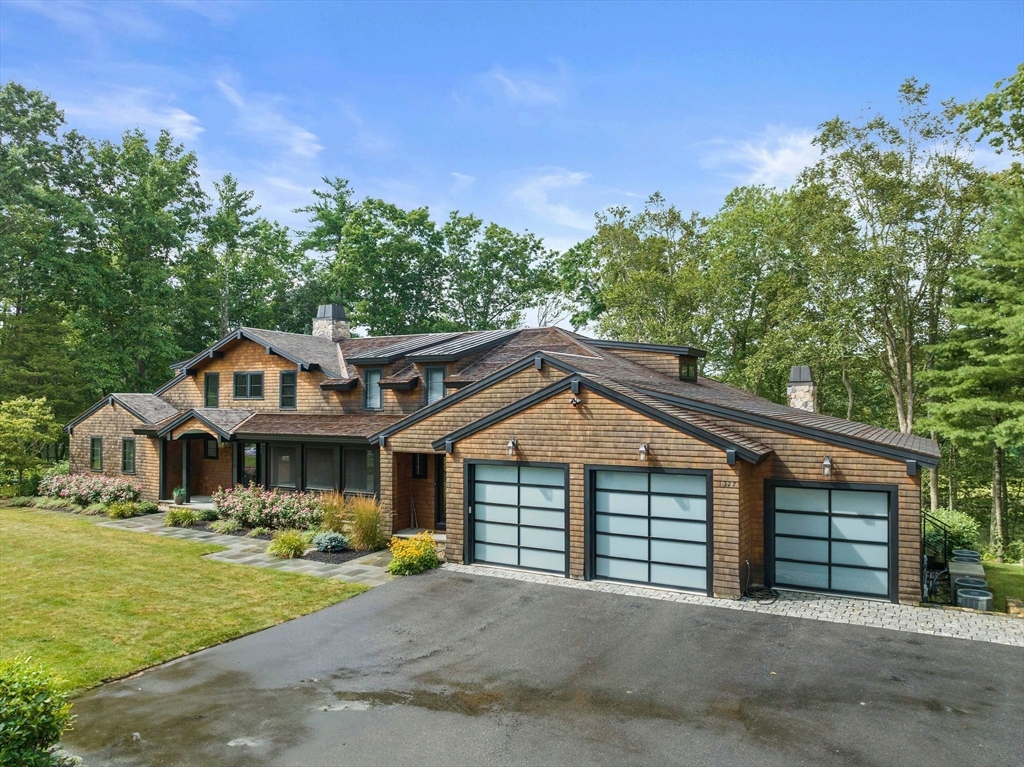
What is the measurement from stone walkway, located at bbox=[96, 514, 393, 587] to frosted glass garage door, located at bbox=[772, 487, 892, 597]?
29.4ft

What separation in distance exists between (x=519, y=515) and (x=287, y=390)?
13708 millimetres

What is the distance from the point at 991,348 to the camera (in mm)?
23641

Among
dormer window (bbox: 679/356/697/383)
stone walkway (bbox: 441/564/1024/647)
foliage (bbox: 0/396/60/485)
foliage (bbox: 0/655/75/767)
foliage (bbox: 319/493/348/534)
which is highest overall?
dormer window (bbox: 679/356/697/383)

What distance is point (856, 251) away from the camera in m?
27.4

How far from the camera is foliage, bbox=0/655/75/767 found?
5.81 metres

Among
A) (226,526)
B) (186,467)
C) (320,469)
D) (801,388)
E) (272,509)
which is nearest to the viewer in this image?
(272,509)

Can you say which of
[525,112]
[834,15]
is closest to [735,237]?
[525,112]

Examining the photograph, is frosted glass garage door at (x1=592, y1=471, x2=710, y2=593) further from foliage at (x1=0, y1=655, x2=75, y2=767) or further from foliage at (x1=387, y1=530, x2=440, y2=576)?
foliage at (x1=0, y1=655, x2=75, y2=767)

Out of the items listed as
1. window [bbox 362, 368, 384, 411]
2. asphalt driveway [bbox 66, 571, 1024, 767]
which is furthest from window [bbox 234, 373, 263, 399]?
asphalt driveway [bbox 66, 571, 1024, 767]

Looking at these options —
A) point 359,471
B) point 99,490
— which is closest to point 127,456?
point 99,490

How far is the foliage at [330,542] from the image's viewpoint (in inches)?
674

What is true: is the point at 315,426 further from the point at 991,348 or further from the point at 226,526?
the point at 991,348

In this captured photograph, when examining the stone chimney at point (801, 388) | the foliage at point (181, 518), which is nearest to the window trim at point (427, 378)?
the foliage at point (181, 518)

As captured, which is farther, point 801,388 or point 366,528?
point 801,388
